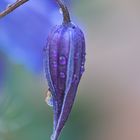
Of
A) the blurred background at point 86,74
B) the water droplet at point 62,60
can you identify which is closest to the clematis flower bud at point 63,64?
the water droplet at point 62,60

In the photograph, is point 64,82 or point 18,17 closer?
point 64,82

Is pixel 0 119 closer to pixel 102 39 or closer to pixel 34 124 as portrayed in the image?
pixel 34 124

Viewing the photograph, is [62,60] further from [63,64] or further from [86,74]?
[86,74]

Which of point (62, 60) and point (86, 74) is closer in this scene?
point (62, 60)

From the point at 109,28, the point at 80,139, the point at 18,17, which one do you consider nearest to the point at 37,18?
the point at 18,17

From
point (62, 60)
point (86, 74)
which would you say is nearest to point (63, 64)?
point (62, 60)

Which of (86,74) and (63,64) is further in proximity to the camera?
(86,74)

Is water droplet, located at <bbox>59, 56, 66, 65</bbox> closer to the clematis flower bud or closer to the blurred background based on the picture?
the clematis flower bud
